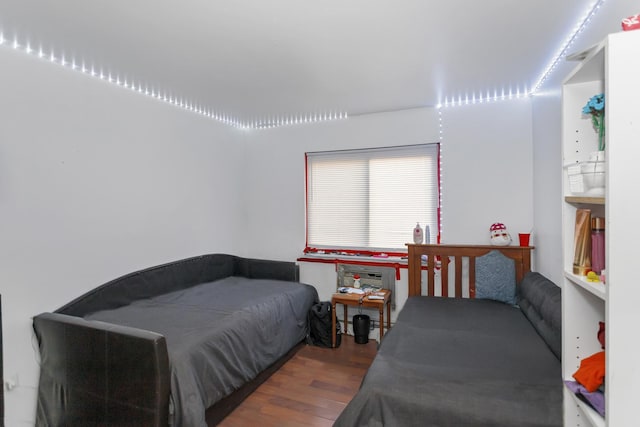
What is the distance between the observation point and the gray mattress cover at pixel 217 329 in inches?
72.8

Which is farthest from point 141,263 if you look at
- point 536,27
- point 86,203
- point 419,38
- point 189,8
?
point 536,27

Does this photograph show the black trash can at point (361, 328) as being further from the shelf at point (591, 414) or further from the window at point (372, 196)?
the shelf at point (591, 414)

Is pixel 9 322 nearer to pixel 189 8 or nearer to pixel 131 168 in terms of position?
pixel 131 168

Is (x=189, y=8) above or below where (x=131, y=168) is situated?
above

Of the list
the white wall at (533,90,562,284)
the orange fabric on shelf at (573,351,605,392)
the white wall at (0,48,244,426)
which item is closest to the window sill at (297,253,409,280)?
the white wall at (533,90,562,284)

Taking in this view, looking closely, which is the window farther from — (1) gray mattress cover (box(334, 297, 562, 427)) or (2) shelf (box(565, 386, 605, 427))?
(2) shelf (box(565, 386, 605, 427))

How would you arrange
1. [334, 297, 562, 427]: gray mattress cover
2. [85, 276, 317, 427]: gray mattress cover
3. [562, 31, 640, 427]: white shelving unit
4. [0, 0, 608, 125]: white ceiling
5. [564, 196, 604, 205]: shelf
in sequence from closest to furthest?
[562, 31, 640, 427]: white shelving unit, [564, 196, 604, 205]: shelf, [334, 297, 562, 427]: gray mattress cover, [0, 0, 608, 125]: white ceiling, [85, 276, 317, 427]: gray mattress cover

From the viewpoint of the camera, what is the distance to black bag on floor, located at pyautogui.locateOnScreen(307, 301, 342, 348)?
3326mm

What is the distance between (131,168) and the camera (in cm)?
278

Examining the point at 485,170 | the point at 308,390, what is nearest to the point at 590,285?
the point at 308,390

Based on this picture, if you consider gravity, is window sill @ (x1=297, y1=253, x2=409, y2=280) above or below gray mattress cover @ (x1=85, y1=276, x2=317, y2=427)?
above

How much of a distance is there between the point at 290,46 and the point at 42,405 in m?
2.71

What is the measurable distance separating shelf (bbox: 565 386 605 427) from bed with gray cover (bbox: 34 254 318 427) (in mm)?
1727

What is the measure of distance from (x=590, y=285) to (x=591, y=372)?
0.32 meters
